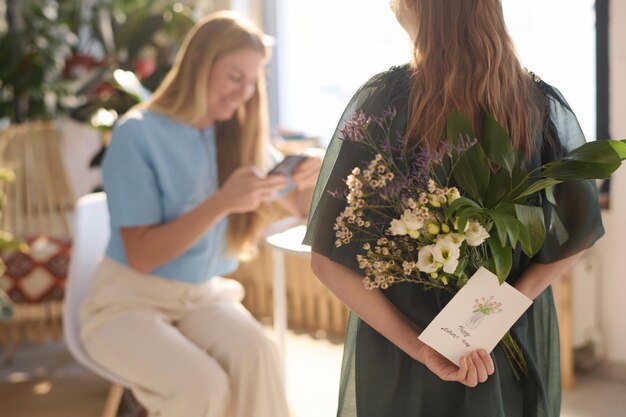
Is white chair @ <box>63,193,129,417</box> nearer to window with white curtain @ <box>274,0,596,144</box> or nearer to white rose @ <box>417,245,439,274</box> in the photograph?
window with white curtain @ <box>274,0,596,144</box>

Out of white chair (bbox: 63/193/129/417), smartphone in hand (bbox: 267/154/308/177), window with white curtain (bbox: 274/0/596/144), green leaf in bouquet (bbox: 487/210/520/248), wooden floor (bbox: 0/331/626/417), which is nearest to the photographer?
green leaf in bouquet (bbox: 487/210/520/248)

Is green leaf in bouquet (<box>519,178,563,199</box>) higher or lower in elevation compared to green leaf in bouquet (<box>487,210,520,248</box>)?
higher

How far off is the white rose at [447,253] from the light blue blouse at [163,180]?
3.98ft

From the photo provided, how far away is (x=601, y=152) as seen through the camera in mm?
1208

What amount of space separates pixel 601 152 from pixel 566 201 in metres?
0.13

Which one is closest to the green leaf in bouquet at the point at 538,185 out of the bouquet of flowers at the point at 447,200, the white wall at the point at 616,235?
the bouquet of flowers at the point at 447,200

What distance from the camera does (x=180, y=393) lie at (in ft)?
6.84

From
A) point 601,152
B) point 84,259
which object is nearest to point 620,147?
point 601,152

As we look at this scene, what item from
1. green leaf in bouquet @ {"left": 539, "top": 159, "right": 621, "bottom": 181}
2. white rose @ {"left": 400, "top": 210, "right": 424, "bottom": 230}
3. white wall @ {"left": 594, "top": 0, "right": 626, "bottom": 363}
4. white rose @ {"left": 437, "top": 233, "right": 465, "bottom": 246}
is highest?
green leaf in bouquet @ {"left": 539, "top": 159, "right": 621, "bottom": 181}

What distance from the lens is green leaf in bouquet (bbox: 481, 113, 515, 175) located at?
1.17 metres

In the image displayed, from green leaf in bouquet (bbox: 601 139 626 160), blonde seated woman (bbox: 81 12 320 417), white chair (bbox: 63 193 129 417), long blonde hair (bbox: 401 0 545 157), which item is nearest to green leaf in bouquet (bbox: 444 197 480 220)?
A: long blonde hair (bbox: 401 0 545 157)

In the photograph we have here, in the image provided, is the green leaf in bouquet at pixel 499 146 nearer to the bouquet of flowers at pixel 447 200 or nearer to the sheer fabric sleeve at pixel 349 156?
the bouquet of flowers at pixel 447 200

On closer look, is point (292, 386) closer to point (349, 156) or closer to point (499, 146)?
point (349, 156)

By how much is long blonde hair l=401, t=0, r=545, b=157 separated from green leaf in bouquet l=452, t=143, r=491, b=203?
0.18ft
